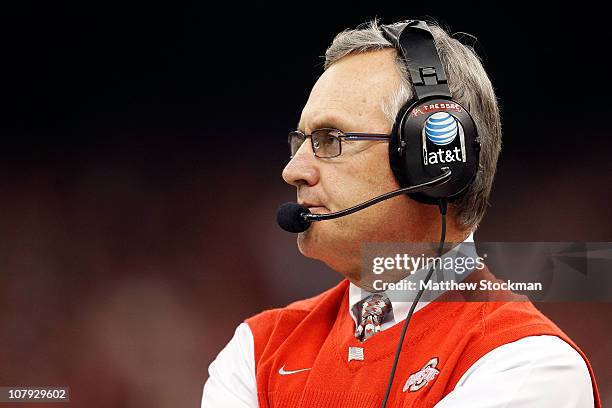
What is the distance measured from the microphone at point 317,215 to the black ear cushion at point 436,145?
0.01m

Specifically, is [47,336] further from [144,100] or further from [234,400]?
[234,400]

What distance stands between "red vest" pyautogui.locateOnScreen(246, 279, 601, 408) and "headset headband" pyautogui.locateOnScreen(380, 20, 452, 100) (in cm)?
30

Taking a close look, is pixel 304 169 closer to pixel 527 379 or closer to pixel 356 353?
pixel 356 353

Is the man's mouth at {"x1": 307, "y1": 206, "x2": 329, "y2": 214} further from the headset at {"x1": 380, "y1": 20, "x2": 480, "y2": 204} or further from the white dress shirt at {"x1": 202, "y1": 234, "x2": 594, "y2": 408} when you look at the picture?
the white dress shirt at {"x1": 202, "y1": 234, "x2": 594, "y2": 408}

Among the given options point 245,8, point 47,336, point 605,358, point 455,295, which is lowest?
point 605,358

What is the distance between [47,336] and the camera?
7.87ft

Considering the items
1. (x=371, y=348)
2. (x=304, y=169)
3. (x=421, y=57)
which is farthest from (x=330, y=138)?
(x=371, y=348)

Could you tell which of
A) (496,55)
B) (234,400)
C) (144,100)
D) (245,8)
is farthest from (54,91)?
(234,400)

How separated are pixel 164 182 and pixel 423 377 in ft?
5.29

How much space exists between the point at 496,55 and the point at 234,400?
1439mm

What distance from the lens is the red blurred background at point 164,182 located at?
238 cm

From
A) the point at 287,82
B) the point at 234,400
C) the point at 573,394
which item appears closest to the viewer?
the point at 573,394

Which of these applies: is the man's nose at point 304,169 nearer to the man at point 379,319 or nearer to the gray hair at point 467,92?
the man at point 379,319

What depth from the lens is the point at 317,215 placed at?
113 cm
